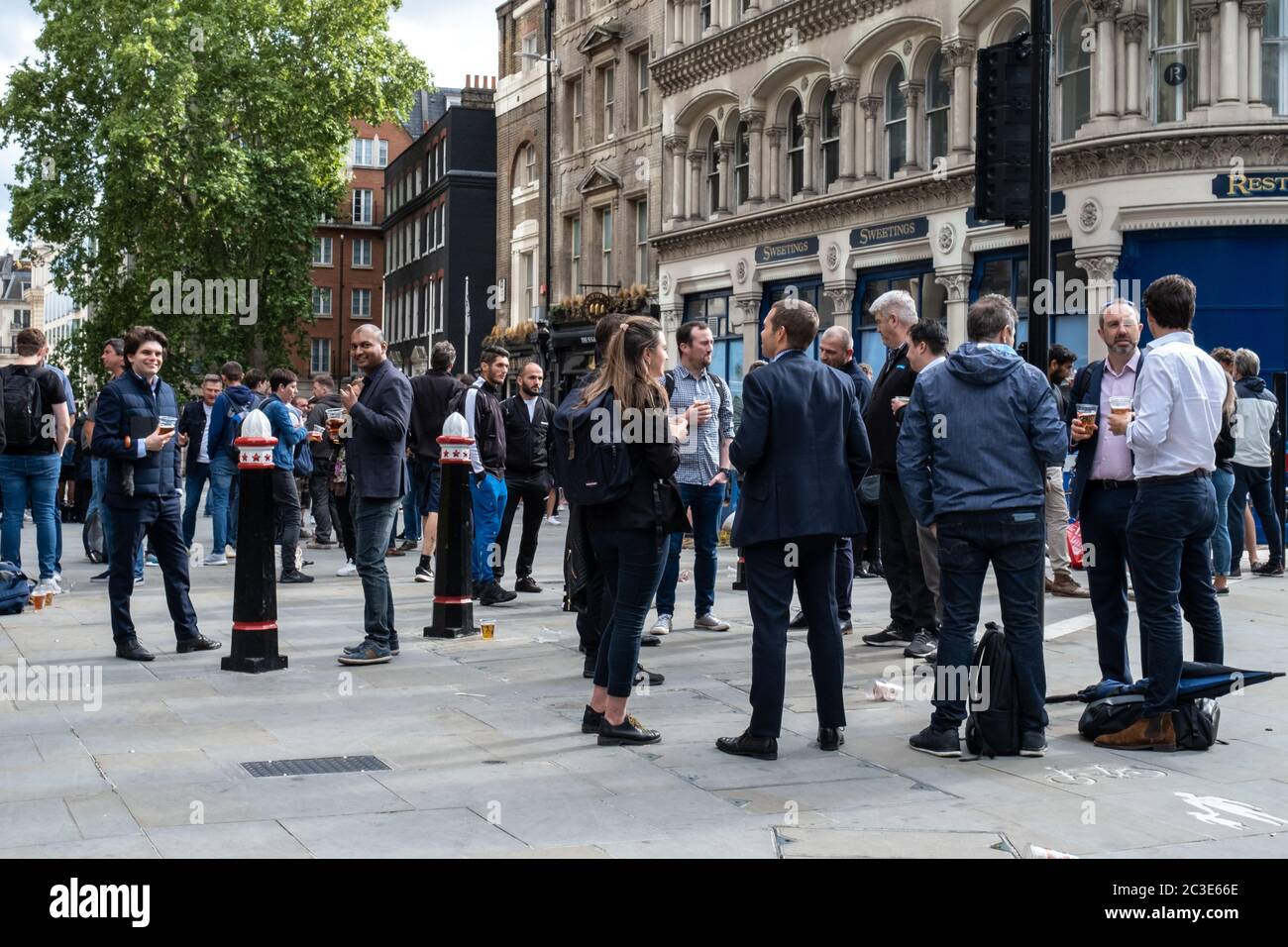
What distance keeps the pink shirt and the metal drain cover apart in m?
3.75

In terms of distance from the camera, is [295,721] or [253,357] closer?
[295,721]

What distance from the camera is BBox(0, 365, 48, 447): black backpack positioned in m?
11.7

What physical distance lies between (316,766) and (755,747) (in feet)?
6.25

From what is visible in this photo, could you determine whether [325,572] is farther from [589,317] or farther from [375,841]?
[589,317]


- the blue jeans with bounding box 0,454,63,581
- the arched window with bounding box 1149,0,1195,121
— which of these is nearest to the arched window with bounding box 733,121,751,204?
the arched window with bounding box 1149,0,1195,121

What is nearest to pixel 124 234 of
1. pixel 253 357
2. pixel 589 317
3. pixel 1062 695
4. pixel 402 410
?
pixel 253 357

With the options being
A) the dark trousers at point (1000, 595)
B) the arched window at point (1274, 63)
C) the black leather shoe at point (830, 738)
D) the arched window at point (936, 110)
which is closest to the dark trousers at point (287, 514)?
the black leather shoe at point (830, 738)

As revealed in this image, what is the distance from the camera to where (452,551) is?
1052cm

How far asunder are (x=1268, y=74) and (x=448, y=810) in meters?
17.7

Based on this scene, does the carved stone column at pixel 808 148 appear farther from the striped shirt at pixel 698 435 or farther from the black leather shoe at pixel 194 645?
the black leather shoe at pixel 194 645

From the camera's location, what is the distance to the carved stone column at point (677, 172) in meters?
32.2

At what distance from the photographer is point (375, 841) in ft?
17.1

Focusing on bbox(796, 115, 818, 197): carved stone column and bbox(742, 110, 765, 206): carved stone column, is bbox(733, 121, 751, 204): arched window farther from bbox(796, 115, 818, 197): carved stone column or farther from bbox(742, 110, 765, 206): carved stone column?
bbox(796, 115, 818, 197): carved stone column

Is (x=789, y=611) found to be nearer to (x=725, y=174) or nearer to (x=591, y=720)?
(x=591, y=720)
